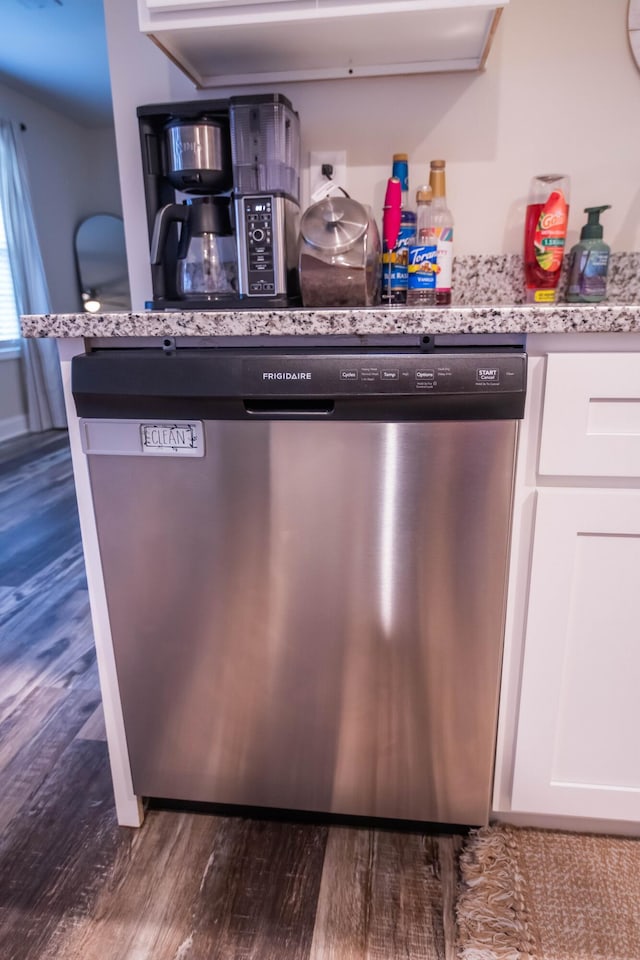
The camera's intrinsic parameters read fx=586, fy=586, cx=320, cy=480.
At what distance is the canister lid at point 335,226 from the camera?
3.52 ft

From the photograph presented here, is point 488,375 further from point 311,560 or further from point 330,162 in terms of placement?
point 330,162

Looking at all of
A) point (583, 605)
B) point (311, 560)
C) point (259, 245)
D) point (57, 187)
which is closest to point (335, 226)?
point (259, 245)

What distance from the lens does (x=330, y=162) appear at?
1.32 metres

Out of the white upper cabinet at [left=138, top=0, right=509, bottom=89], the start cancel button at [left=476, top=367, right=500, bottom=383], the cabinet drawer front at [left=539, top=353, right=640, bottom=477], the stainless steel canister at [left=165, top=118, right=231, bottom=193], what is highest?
the white upper cabinet at [left=138, top=0, right=509, bottom=89]

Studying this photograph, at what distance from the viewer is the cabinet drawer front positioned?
2.65 feet

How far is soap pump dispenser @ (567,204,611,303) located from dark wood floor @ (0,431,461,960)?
3.68 ft

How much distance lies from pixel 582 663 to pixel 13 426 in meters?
4.45

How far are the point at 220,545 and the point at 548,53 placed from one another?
1.21 meters

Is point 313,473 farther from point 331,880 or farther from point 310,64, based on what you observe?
point 310,64

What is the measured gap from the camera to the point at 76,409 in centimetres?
91

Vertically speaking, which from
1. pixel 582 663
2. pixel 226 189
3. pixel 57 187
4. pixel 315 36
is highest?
pixel 57 187

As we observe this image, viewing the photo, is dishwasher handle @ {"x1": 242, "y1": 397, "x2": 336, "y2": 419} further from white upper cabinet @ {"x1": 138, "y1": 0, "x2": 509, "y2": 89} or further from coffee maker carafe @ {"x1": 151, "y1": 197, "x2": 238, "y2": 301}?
white upper cabinet @ {"x1": 138, "y1": 0, "x2": 509, "y2": 89}

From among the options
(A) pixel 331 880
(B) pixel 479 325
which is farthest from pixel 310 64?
(A) pixel 331 880

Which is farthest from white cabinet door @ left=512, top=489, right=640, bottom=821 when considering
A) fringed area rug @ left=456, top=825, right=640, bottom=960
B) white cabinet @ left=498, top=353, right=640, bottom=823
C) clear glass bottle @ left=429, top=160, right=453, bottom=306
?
clear glass bottle @ left=429, top=160, right=453, bottom=306
